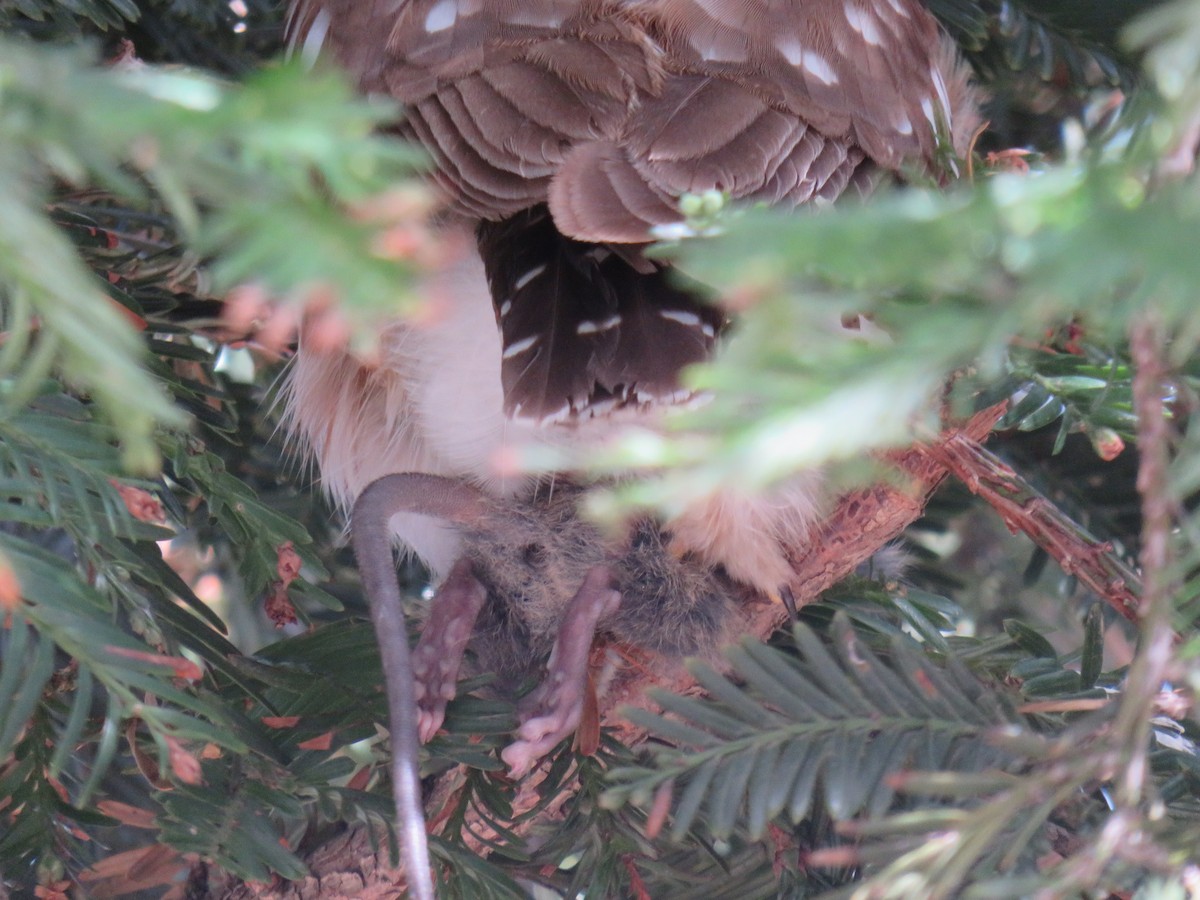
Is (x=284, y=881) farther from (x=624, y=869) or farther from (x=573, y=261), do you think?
(x=573, y=261)

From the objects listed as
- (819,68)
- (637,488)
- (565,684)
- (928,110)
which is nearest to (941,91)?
(928,110)

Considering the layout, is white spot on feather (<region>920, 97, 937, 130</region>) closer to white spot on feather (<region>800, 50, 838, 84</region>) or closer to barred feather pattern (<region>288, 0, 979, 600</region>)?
barred feather pattern (<region>288, 0, 979, 600</region>)

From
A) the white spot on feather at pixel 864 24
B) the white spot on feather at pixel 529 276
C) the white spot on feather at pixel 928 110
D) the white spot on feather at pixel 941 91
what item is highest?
the white spot on feather at pixel 864 24

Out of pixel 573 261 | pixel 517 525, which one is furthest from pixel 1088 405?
pixel 517 525

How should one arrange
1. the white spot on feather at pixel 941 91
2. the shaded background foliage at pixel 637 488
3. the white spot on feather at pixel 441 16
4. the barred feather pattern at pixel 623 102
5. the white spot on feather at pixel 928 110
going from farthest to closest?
the white spot on feather at pixel 941 91
the white spot on feather at pixel 928 110
the white spot on feather at pixel 441 16
the barred feather pattern at pixel 623 102
the shaded background foliage at pixel 637 488

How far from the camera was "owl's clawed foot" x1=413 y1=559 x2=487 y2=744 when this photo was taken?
1258 mm

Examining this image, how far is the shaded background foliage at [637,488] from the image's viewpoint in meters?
0.47

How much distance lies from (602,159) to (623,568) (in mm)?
546

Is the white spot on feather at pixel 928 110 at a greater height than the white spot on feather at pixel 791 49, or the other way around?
the white spot on feather at pixel 791 49

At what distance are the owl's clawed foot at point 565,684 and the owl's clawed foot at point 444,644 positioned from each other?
0.28ft

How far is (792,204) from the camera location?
44.0 inches

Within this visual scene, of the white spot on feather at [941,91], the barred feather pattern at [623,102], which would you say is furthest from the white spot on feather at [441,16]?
the white spot on feather at [941,91]

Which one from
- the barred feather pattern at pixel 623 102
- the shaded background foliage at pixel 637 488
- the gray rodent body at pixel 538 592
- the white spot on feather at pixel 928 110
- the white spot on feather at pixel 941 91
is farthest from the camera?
the white spot on feather at pixel 941 91

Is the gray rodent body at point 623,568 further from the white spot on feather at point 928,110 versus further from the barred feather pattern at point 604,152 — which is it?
the white spot on feather at point 928,110
